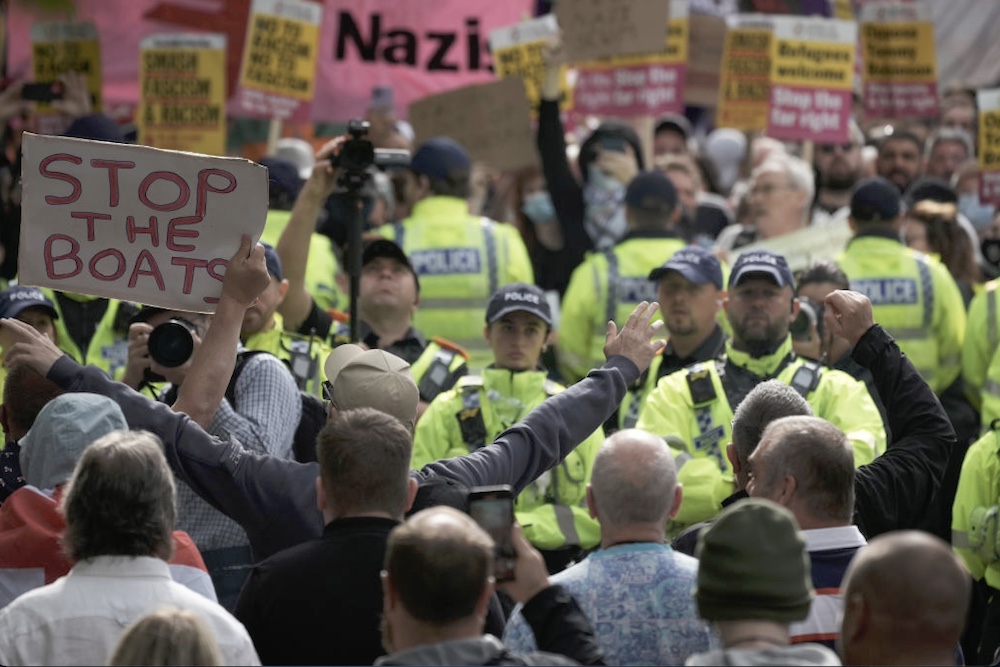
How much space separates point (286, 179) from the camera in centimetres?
1116

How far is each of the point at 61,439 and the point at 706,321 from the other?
4112 mm

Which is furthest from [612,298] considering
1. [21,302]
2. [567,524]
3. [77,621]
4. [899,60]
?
[77,621]

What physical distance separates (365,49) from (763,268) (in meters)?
7.60

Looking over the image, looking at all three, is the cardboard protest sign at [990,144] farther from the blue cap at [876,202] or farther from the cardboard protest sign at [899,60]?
the cardboard protest sign at [899,60]

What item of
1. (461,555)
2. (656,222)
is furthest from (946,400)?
(461,555)

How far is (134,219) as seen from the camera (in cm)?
649

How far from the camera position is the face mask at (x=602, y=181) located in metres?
12.4

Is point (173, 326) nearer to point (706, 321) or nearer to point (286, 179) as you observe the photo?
point (706, 321)

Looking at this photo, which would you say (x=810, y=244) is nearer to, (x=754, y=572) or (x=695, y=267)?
(x=695, y=267)

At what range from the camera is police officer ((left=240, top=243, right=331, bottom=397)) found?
8.12 m

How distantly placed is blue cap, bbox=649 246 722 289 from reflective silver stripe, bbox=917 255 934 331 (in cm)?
185

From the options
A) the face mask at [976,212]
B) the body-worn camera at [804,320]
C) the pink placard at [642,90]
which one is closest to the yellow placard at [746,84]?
the pink placard at [642,90]

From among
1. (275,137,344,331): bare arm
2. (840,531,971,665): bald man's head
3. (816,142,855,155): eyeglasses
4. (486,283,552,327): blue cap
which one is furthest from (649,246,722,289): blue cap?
(816,142,855,155): eyeglasses

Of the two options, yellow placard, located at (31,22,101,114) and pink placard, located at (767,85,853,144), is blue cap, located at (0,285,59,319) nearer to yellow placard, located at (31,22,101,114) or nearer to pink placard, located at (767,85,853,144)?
yellow placard, located at (31,22,101,114)
